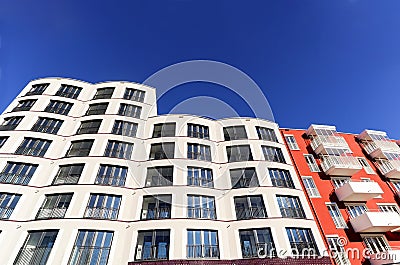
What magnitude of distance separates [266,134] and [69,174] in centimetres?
2202

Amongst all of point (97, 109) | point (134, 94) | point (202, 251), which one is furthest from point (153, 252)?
point (134, 94)

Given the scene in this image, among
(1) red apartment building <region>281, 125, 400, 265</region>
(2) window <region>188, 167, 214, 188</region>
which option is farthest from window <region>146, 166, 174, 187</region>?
(1) red apartment building <region>281, 125, 400, 265</region>

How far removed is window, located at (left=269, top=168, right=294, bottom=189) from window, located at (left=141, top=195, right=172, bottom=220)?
34.9 feet

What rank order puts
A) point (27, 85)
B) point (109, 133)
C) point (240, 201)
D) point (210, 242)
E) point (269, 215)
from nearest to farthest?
1. point (210, 242)
2. point (269, 215)
3. point (240, 201)
4. point (109, 133)
5. point (27, 85)

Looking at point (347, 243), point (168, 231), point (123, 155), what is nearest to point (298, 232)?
point (347, 243)

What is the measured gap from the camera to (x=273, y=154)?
2486cm

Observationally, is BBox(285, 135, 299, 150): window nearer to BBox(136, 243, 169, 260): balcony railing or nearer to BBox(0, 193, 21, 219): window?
BBox(136, 243, 169, 260): balcony railing

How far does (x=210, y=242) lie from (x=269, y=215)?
5.70 m

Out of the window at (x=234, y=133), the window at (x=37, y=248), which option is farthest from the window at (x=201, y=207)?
the window at (x=37, y=248)

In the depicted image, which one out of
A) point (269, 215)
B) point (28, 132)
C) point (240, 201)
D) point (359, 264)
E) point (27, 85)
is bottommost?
point (359, 264)

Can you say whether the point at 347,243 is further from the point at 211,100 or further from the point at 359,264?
the point at 211,100

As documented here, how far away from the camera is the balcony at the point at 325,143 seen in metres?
26.1

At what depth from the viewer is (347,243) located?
761 inches

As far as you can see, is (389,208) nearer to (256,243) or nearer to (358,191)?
(358,191)
